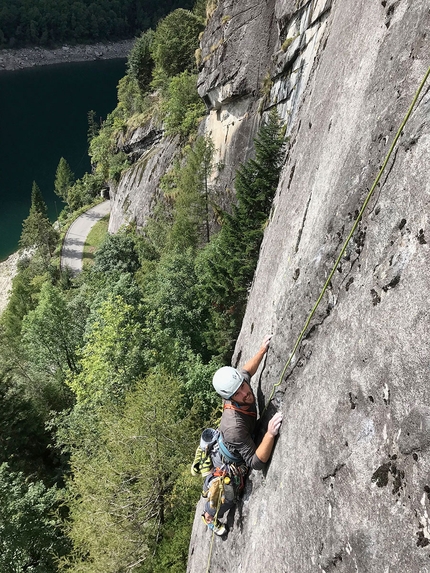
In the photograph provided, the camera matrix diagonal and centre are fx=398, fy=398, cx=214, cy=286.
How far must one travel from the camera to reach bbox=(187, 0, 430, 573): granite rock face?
3.41 meters

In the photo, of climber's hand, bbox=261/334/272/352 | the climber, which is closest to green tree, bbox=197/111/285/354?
climber's hand, bbox=261/334/272/352

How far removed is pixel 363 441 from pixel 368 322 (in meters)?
1.14

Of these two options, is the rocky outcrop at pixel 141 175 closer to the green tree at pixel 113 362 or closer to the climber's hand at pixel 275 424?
the green tree at pixel 113 362

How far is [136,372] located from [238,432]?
1184 centimetres

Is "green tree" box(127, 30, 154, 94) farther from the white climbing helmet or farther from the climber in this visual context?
the white climbing helmet

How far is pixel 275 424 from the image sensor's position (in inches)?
210

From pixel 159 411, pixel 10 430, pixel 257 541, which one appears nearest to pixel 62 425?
pixel 10 430

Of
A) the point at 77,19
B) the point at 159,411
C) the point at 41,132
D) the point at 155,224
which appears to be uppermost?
the point at 77,19

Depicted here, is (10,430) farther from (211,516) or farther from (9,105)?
(9,105)

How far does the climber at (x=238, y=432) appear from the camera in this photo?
18.0ft

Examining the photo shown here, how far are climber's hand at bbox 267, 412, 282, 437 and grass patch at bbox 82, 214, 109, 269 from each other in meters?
41.7

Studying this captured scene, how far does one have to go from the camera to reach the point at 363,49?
6137mm

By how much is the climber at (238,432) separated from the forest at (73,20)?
15310 cm

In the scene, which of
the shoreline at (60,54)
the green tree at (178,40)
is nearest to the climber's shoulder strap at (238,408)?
the green tree at (178,40)
